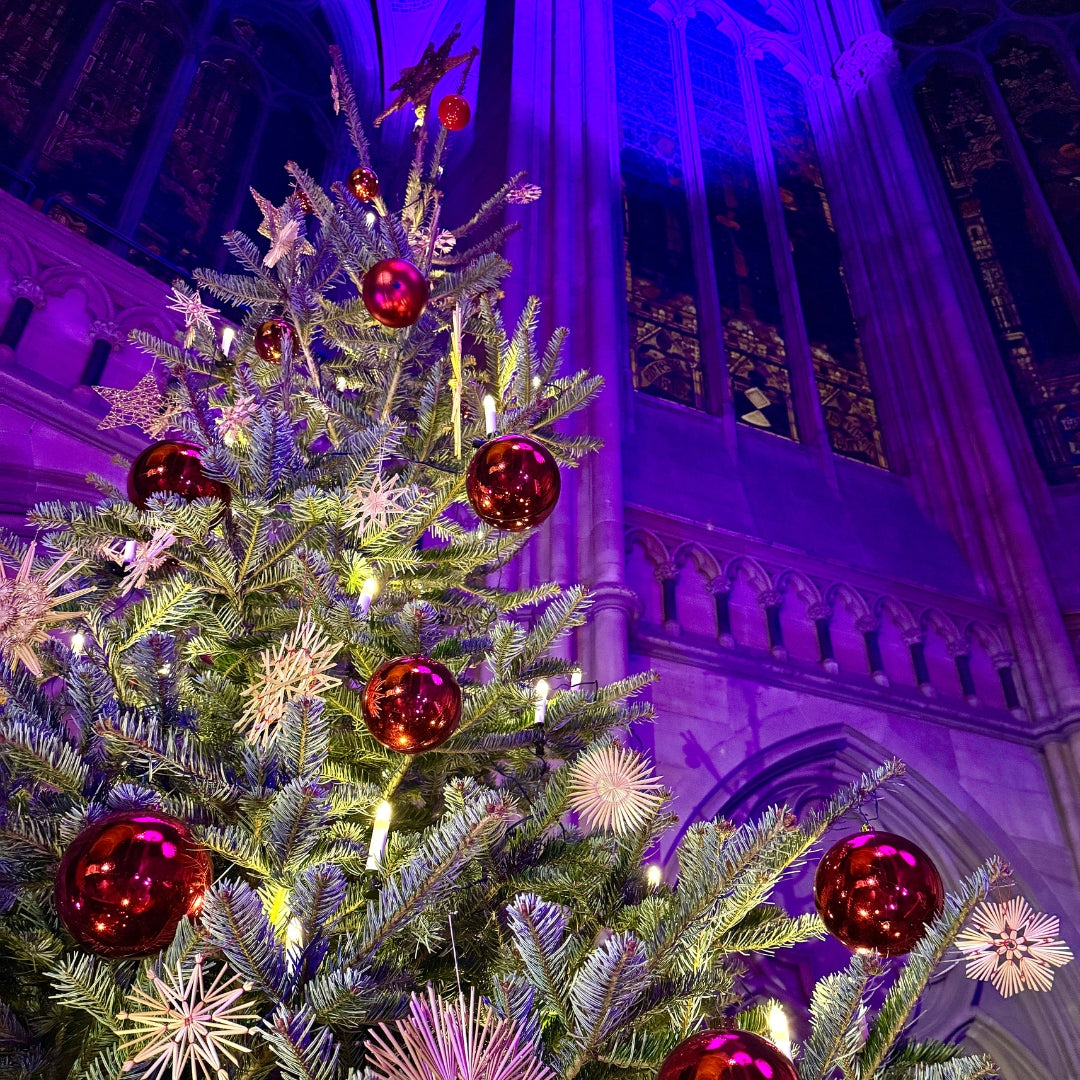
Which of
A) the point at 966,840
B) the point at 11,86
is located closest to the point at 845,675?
the point at 966,840

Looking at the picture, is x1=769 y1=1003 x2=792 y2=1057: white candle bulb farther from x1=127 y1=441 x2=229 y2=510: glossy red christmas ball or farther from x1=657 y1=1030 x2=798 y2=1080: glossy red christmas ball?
x1=127 y1=441 x2=229 y2=510: glossy red christmas ball

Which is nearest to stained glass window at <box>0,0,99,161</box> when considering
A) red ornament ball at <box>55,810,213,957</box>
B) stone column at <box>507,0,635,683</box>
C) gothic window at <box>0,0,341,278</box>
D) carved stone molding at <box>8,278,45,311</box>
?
gothic window at <box>0,0,341,278</box>

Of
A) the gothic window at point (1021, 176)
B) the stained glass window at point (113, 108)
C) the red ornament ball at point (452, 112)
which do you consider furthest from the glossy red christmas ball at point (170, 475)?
the gothic window at point (1021, 176)

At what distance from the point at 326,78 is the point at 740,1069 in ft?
23.6

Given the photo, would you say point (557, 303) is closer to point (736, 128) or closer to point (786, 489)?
point (786, 489)

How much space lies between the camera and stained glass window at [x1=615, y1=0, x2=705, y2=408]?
210 inches

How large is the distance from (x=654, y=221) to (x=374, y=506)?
5507 mm

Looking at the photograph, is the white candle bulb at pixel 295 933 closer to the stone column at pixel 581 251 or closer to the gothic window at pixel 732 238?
the stone column at pixel 581 251

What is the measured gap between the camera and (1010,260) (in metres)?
6.77

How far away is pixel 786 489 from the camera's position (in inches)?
190

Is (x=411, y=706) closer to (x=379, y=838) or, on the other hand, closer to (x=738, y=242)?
(x=379, y=838)

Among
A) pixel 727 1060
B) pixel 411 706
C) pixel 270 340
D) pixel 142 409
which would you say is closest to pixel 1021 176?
pixel 270 340

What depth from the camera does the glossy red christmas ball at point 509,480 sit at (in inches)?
47.9

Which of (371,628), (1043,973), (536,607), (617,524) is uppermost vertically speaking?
(617,524)
